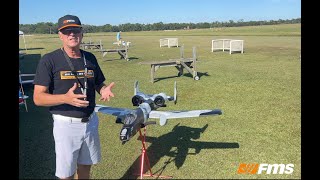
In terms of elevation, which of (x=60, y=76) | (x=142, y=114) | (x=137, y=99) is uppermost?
(x=60, y=76)

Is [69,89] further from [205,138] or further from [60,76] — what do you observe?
[205,138]

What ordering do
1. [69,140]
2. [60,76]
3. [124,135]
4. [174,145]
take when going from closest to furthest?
[60,76]
[69,140]
[124,135]
[174,145]

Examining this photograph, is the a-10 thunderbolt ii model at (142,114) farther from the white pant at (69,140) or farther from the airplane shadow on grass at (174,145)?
the airplane shadow on grass at (174,145)

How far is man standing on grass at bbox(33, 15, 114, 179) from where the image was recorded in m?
4.89

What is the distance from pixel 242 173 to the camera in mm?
8078

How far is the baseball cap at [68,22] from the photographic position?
4.96 metres

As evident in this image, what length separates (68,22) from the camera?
496cm

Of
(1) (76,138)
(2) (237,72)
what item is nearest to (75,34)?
(1) (76,138)

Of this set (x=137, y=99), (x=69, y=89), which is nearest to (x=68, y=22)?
(x=69, y=89)

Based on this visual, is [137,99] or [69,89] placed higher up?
[69,89]

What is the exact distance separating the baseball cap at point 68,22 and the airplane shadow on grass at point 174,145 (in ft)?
14.6

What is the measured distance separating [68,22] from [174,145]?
6091 mm

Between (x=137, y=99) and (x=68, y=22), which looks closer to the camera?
(x=68, y=22)
